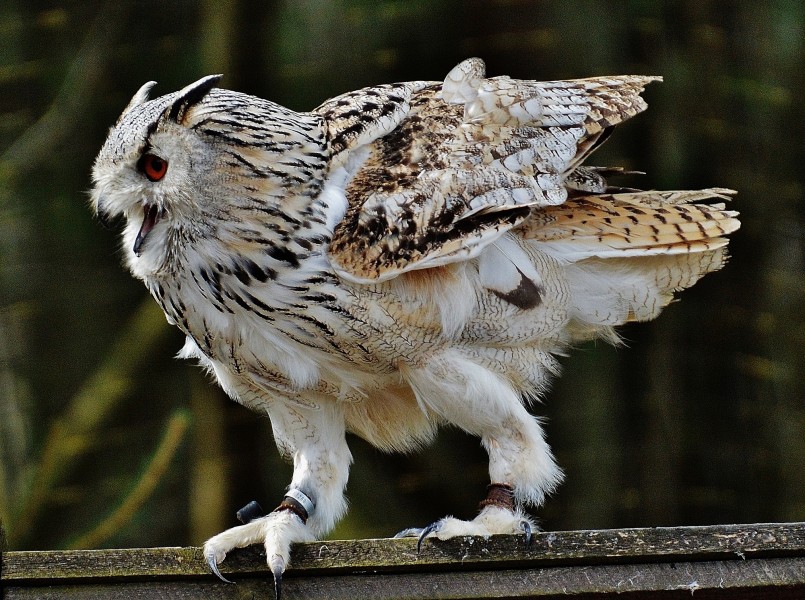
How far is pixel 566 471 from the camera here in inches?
154

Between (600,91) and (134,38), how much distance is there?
2.06 metres

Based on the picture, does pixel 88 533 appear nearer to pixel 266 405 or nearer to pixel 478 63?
pixel 266 405

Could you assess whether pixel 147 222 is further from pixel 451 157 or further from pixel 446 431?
pixel 446 431

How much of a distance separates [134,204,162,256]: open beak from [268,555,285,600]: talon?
0.71 m

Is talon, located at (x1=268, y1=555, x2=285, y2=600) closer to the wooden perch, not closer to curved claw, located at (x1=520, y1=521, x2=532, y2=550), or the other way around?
the wooden perch

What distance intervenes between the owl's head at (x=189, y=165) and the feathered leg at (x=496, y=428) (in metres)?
0.54

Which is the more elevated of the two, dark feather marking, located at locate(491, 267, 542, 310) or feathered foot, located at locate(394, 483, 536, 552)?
dark feather marking, located at locate(491, 267, 542, 310)

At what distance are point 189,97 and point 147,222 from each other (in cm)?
28

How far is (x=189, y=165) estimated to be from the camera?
88.7 inches

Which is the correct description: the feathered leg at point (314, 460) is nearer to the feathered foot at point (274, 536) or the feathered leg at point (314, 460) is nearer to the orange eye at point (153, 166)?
the feathered foot at point (274, 536)

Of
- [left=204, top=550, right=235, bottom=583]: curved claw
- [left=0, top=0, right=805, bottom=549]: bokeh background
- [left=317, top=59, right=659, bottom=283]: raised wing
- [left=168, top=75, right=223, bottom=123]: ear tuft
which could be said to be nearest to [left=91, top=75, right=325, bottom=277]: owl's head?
[left=168, top=75, right=223, bottom=123]: ear tuft

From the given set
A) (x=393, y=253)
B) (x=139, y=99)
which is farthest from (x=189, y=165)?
(x=393, y=253)

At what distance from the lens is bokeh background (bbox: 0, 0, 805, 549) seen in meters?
3.90

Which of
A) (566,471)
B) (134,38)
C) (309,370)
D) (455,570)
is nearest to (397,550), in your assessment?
(455,570)
